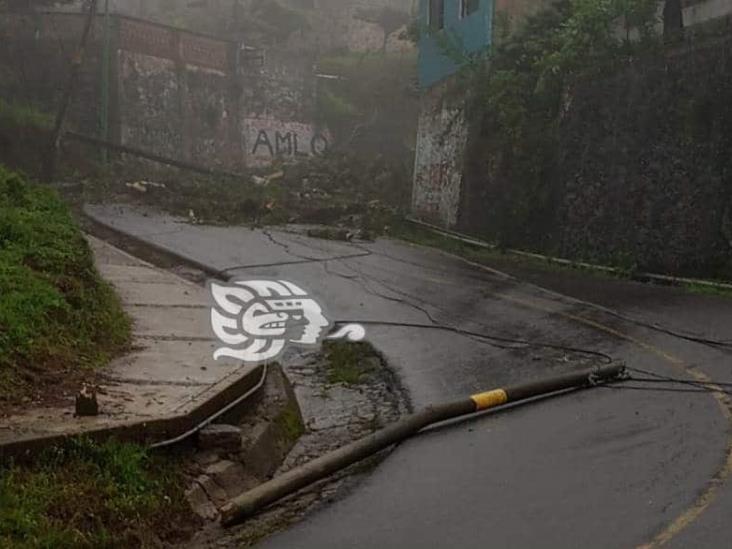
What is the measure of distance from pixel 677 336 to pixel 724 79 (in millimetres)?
6301

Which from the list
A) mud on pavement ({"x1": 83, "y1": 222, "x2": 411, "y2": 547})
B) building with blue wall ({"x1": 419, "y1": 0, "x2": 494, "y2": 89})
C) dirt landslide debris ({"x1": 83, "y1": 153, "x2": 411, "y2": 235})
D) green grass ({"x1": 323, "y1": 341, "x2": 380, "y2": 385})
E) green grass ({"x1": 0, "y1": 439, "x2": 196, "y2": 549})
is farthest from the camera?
dirt landslide debris ({"x1": 83, "y1": 153, "x2": 411, "y2": 235})

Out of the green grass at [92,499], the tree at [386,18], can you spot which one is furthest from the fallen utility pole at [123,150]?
the green grass at [92,499]

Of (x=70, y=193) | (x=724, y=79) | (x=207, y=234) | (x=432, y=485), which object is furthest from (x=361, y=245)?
(x=432, y=485)

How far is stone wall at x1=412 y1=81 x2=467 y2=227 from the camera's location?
84.6 feet

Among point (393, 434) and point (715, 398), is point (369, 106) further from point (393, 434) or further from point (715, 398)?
point (393, 434)

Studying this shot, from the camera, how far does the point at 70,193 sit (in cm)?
2758

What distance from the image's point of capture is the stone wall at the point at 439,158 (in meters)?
25.8

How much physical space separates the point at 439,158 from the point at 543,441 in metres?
20.1

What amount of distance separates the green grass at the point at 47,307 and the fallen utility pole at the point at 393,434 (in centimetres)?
219

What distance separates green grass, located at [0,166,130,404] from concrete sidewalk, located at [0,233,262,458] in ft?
1.17

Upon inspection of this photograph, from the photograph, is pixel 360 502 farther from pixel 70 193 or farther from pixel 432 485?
pixel 70 193

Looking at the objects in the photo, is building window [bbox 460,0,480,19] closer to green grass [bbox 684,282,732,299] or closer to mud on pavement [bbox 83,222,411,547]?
green grass [bbox 684,282,732,299]

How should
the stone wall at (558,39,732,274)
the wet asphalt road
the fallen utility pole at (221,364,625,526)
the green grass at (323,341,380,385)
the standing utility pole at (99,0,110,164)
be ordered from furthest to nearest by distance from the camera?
the standing utility pole at (99,0,110,164), the stone wall at (558,39,732,274), the green grass at (323,341,380,385), the fallen utility pole at (221,364,625,526), the wet asphalt road

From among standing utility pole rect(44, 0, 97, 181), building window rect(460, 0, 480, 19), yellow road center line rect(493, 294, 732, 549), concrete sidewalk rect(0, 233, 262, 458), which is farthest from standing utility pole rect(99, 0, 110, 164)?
yellow road center line rect(493, 294, 732, 549)
